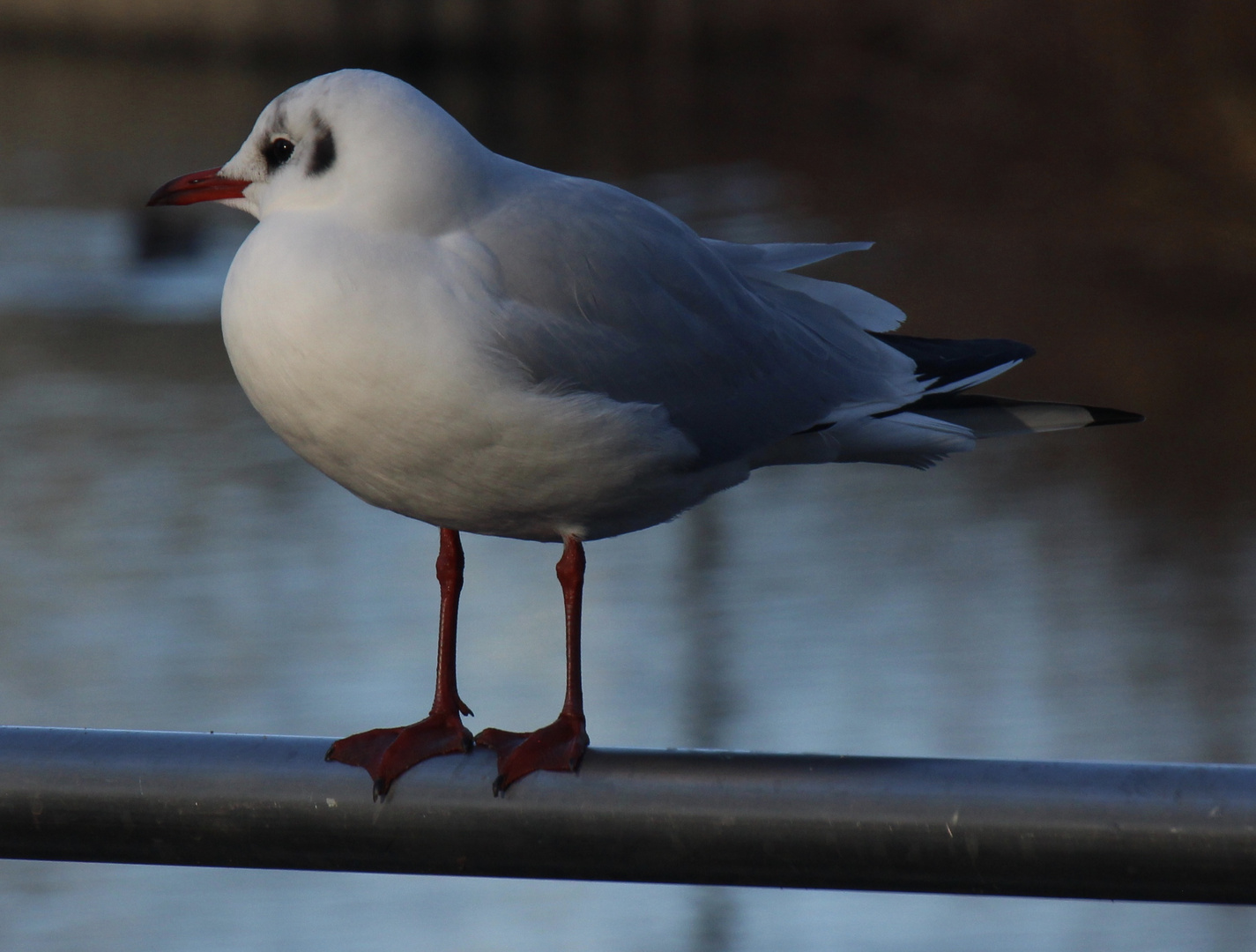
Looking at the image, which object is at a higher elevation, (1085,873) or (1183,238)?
(1085,873)

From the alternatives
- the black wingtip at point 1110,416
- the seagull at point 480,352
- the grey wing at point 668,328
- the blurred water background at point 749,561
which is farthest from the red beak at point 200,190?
the blurred water background at point 749,561

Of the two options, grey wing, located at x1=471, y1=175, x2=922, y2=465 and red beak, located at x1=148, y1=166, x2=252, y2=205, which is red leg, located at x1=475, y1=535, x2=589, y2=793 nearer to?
grey wing, located at x1=471, y1=175, x2=922, y2=465

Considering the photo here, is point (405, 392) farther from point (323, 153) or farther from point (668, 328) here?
point (668, 328)

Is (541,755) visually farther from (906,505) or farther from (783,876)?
(906,505)

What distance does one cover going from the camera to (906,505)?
15.1ft

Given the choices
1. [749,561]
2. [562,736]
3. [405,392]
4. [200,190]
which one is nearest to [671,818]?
[562,736]

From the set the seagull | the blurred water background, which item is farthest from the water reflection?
the seagull

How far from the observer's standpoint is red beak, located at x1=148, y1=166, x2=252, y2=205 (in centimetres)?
125

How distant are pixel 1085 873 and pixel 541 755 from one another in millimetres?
322

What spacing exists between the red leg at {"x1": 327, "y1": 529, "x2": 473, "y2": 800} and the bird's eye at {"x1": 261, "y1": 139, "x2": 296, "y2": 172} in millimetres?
341

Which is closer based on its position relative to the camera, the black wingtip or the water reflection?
the black wingtip

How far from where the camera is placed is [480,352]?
115 centimetres

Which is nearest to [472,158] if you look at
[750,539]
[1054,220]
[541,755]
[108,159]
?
[541,755]

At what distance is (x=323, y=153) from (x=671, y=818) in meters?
0.49
